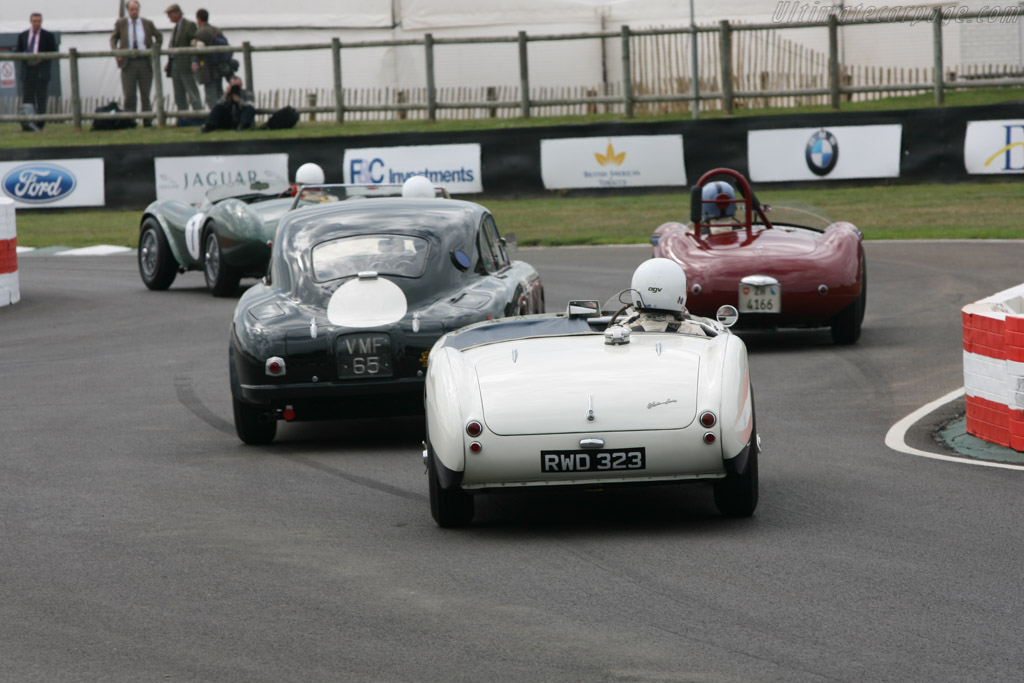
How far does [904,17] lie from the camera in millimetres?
27797

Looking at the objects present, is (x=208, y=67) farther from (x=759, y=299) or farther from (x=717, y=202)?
(x=759, y=299)

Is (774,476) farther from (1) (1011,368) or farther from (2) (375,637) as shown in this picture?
(2) (375,637)

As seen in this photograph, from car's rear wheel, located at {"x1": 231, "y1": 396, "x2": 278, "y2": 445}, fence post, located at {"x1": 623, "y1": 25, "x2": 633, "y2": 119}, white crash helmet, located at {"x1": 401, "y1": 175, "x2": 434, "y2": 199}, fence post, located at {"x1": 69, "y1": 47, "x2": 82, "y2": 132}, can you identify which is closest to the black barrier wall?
fence post, located at {"x1": 69, "y1": 47, "x2": 82, "y2": 132}

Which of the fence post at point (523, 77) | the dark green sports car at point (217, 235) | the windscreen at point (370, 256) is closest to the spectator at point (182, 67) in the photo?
the fence post at point (523, 77)

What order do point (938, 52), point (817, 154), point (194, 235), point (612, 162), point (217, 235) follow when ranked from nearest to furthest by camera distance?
point (217, 235) → point (194, 235) → point (817, 154) → point (612, 162) → point (938, 52)

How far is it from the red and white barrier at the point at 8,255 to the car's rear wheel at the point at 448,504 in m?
10.1

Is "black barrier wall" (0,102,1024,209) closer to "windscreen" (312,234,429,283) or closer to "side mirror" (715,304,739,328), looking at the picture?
"windscreen" (312,234,429,283)

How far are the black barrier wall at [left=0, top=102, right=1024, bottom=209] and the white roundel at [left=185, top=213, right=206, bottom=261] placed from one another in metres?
7.32

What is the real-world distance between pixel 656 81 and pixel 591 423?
23.9 metres

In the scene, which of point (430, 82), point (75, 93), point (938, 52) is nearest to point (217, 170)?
point (430, 82)

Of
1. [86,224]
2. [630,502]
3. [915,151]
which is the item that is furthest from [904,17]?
[630,502]

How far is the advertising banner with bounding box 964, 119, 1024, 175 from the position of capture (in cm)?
2319

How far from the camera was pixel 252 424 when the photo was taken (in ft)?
28.9

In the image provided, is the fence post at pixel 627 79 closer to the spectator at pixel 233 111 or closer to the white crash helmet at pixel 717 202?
the spectator at pixel 233 111
